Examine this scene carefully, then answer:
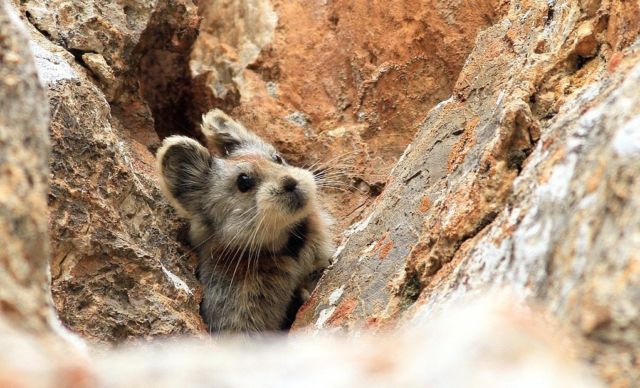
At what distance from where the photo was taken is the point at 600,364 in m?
2.75

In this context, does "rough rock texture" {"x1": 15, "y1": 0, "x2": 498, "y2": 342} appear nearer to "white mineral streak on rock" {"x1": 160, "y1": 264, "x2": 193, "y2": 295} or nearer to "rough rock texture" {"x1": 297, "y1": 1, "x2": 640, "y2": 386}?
"white mineral streak on rock" {"x1": 160, "y1": 264, "x2": 193, "y2": 295}

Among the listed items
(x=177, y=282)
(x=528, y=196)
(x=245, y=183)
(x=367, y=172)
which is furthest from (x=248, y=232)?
(x=528, y=196)

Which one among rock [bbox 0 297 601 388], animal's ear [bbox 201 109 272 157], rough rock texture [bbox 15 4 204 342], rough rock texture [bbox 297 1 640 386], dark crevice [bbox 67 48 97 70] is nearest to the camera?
rock [bbox 0 297 601 388]

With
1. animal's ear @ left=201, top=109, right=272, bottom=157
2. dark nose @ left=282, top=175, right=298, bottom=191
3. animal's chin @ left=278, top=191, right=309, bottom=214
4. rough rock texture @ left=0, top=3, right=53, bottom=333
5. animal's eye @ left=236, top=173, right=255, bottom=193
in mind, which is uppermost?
rough rock texture @ left=0, top=3, right=53, bottom=333

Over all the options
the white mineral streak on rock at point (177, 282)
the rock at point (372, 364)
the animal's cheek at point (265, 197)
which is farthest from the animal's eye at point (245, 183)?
the rock at point (372, 364)

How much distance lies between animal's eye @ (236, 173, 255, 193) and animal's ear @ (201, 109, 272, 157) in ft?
2.40

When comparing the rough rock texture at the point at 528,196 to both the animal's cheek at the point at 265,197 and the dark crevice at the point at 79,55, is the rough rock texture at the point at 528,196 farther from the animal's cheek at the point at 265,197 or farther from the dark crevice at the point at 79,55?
the dark crevice at the point at 79,55

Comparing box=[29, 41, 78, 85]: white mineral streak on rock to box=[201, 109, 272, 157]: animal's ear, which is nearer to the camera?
box=[29, 41, 78, 85]: white mineral streak on rock

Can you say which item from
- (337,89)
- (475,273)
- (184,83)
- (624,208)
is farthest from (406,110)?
(624,208)

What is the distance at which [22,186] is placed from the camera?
10.1 feet

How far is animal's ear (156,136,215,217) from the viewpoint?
7.16m

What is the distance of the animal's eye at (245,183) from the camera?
7324 mm

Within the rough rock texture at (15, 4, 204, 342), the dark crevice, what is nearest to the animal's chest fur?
the rough rock texture at (15, 4, 204, 342)

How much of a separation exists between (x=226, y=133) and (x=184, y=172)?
875 millimetres
